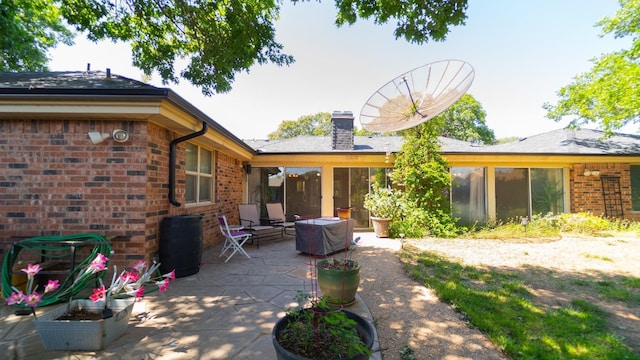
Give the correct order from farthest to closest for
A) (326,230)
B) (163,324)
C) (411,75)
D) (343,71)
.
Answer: (343,71), (411,75), (326,230), (163,324)

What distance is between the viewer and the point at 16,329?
91.8 inches

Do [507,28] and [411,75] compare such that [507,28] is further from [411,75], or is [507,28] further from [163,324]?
[163,324]

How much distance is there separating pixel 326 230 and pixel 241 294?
224cm

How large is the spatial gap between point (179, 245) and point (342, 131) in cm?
729

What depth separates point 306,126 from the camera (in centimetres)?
3155

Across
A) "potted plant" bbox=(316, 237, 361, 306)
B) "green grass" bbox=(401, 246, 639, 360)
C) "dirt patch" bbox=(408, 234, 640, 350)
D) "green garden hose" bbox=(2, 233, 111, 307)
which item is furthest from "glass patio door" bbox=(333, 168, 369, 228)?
"green garden hose" bbox=(2, 233, 111, 307)

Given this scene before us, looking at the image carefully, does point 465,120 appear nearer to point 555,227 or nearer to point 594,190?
point 594,190

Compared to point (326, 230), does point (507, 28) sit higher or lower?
higher

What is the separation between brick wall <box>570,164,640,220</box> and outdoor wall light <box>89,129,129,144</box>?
12.2 m

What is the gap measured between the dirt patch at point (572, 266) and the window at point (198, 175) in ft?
16.9

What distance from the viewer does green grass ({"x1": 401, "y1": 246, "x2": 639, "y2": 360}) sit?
2.15m

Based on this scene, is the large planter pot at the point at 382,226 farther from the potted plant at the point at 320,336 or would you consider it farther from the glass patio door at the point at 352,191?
the potted plant at the point at 320,336

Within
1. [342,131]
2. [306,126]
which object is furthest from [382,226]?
[306,126]

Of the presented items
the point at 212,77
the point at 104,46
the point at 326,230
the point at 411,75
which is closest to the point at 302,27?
the point at 212,77
